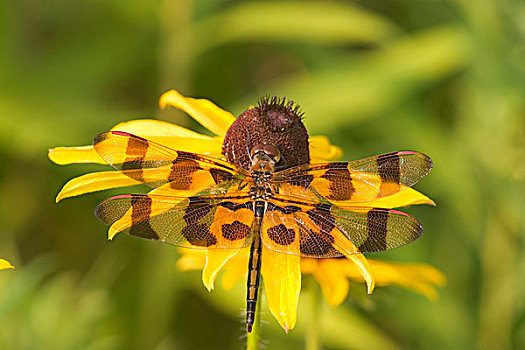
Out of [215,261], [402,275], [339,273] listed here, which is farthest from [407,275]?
[215,261]

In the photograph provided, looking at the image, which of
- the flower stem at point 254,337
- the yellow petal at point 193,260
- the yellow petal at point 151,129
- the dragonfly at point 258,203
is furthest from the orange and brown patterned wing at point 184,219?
the yellow petal at point 193,260

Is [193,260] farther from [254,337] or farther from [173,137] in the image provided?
[254,337]

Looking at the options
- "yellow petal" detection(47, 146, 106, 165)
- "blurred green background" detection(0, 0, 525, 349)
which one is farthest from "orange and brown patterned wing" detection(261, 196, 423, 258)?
"blurred green background" detection(0, 0, 525, 349)

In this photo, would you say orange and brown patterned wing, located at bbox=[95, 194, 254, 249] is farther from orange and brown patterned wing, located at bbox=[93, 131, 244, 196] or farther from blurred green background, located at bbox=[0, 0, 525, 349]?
blurred green background, located at bbox=[0, 0, 525, 349]

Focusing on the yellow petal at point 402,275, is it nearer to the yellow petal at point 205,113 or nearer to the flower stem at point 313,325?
the flower stem at point 313,325

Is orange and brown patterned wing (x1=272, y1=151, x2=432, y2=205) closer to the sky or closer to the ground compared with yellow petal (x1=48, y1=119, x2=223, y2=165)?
closer to the ground

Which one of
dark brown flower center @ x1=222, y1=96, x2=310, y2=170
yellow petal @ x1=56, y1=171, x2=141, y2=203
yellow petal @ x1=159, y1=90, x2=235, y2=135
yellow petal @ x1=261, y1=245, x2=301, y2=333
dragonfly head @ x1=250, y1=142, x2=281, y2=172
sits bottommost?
yellow petal @ x1=261, y1=245, x2=301, y2=333
